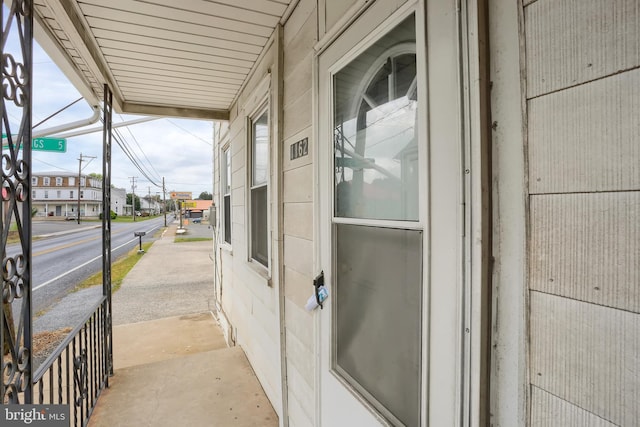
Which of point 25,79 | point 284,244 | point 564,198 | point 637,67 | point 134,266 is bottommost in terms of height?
point 134,266

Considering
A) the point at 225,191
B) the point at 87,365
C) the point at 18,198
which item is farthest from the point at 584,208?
the point at 225,191

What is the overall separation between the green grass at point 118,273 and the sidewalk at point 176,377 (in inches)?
96.4

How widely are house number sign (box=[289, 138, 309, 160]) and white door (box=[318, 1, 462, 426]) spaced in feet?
0.65

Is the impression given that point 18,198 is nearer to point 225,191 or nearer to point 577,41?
point 577,41

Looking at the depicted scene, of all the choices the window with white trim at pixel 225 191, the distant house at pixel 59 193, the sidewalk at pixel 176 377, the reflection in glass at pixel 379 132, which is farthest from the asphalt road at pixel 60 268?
the distant house at pixel 59 193

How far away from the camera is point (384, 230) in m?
1.06

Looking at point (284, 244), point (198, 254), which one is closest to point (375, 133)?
point (284, 244)

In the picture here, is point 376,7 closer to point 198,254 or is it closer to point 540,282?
point 540,282

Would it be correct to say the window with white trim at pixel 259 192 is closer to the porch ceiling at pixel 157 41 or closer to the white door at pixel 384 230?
the porch ceiling at pixel 157 41

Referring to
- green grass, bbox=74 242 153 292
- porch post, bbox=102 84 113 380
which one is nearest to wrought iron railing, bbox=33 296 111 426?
porch post, bbox=102 84 113 380

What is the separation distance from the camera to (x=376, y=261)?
111 centimetres

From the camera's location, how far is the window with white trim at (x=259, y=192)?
8.57 feet

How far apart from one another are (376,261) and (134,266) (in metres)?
10.8

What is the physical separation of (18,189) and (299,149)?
Answer: 47.5 inches
